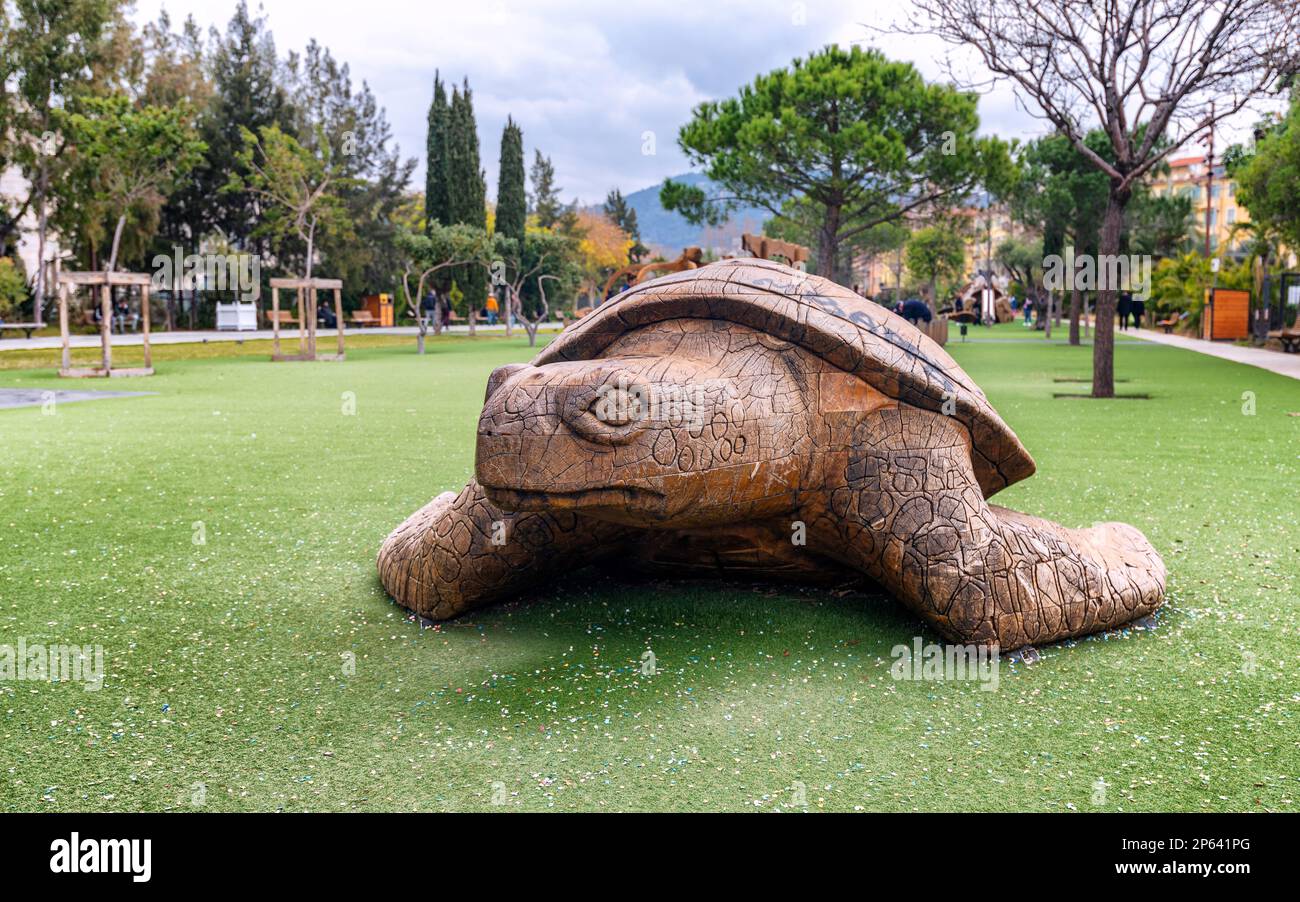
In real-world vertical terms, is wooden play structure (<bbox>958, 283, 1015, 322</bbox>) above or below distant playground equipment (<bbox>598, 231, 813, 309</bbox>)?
above

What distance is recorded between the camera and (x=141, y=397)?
13367 mm

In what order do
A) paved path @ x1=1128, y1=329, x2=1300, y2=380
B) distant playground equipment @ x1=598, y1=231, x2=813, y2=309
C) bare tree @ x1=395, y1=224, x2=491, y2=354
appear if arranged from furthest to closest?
bare tree @ x1=395, y1=224, x2=491, y2=354
paved path @ x1=1128, y1=329, x2=1300, y2=380
distant playground equipment @ x1=598, y1=231, x2=813, y2=309

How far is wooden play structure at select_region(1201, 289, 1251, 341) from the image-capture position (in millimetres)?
29484

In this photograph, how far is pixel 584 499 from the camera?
9.91 feet

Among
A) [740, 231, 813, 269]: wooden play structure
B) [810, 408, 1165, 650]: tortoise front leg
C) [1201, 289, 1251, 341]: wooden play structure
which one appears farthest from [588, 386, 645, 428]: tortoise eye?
[1201, 289, 1251, 341]: wooden play structure

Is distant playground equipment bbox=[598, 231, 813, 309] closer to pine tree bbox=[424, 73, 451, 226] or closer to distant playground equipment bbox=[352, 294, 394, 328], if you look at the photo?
pine tree bbox=[424, 73, 451, 226]

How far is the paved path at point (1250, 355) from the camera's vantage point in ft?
59.0

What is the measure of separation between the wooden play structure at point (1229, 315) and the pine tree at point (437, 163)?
1141 inches

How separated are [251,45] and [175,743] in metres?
45.5

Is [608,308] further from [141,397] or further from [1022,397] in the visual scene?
[141,397]

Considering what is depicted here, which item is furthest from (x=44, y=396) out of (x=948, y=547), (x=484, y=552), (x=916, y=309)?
(x=916, y=309)

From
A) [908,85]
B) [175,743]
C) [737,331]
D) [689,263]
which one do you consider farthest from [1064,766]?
[908,85]

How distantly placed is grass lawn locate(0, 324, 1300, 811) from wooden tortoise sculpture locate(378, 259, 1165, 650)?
0.21m

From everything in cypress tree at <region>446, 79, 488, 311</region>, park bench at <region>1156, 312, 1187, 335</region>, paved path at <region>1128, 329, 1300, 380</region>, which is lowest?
paved path at <region>1128, 329, 1300, 380</region>
